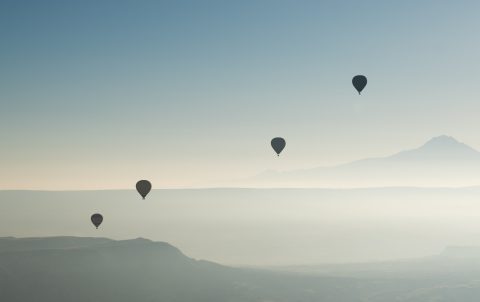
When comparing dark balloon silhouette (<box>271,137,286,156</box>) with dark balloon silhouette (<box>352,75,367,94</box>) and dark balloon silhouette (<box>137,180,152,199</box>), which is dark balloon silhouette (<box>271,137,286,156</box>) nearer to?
dark balloon silhouette (<box>352,75,367,94</box>)

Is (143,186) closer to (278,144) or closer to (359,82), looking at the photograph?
(278,144)

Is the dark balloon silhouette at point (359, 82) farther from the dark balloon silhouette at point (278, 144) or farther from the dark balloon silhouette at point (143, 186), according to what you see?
the dark balloon silhouette at point (143, 186)

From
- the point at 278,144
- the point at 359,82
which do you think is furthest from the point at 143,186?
the point at 359,82

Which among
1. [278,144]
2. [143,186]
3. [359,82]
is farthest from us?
[143,186]

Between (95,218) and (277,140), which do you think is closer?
(277,140)

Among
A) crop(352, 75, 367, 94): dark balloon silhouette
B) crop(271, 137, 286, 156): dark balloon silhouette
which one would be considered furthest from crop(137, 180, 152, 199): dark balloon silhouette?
crop(352, 75, 367, 94): dark balloon silhouette

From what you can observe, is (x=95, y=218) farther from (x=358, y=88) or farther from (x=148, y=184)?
(x=358, y=88)

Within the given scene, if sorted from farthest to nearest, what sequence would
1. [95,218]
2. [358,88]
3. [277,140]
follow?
[95,218], [277,140], [358,88]

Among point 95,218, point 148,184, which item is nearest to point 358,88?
point 148,184
